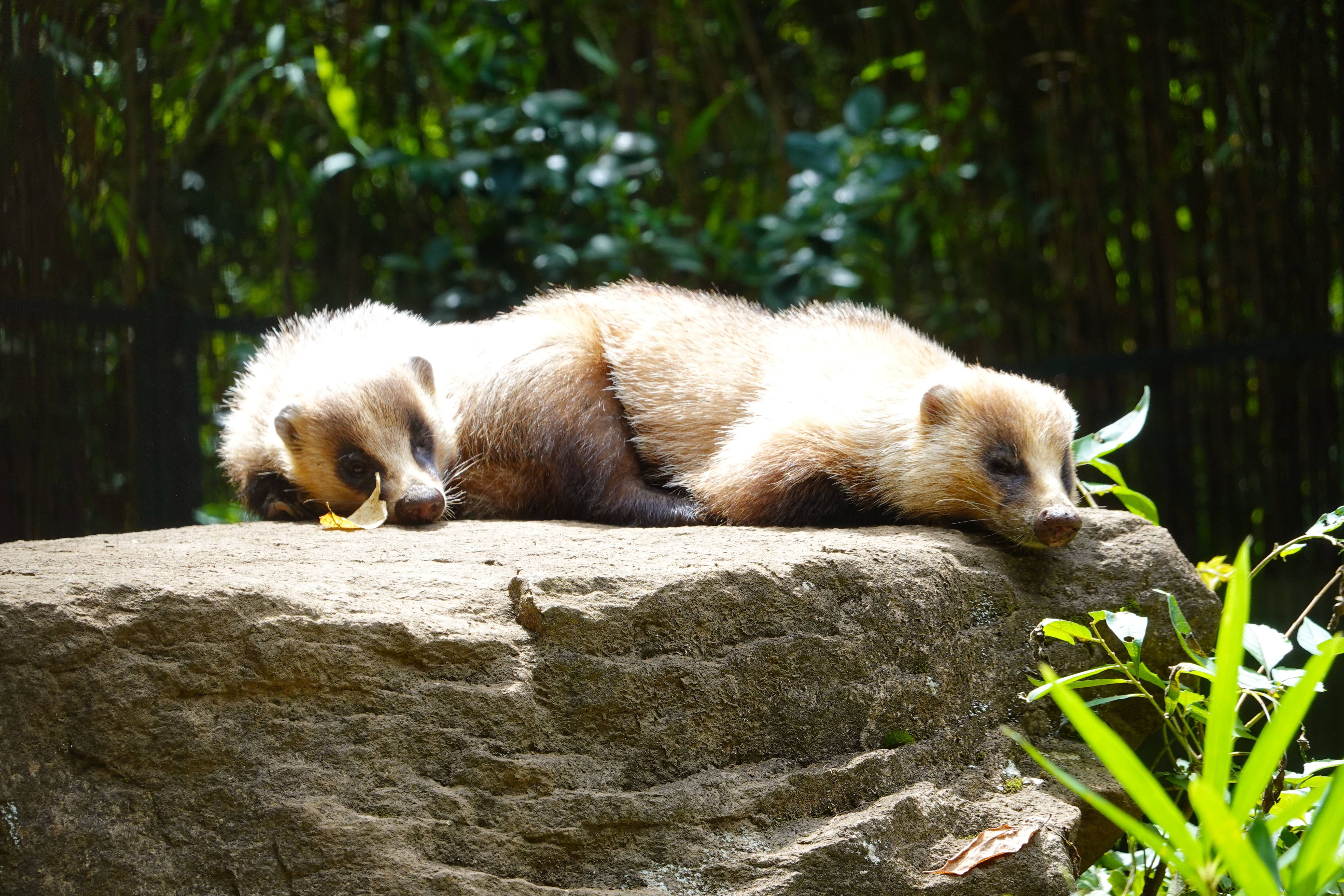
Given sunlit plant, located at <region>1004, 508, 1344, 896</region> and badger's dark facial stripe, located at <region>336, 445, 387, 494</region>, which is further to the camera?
badger's dark facial stripe, located at <region>336, 445, 387, 494</region>

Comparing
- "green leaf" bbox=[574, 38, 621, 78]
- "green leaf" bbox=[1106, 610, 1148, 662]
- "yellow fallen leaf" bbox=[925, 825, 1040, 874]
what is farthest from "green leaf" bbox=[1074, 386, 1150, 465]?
"green leaf" bbox=[574, 38, 621, 78]

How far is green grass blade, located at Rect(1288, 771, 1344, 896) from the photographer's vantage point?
1.59 m

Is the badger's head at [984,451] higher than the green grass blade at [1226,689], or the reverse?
the badger's head at [984,451]

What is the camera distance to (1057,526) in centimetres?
285

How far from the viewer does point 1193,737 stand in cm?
268

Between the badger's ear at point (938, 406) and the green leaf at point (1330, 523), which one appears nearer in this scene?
the green leaf at point (1330, 523)

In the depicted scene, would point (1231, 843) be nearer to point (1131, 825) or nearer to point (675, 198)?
point (1131, 825)

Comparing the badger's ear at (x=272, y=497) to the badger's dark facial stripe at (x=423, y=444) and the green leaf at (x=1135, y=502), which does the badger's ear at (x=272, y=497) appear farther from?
the green leaf at (x=1135, y=502)

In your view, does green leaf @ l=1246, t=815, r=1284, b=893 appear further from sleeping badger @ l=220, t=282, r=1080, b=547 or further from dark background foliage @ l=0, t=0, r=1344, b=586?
dark background foliage @ l=0, t=0, r=1344, b=586

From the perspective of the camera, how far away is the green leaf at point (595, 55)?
657cm

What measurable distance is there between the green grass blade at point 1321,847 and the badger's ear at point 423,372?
117 inches

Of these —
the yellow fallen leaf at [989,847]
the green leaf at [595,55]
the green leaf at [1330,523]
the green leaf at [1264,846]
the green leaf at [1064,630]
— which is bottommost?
the yellow fallen leaf at [989,847]

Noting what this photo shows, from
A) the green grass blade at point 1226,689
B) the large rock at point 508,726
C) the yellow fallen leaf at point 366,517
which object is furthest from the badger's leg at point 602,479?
the green grass blade at point 1226,689

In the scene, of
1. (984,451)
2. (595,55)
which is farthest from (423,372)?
(595,55)
